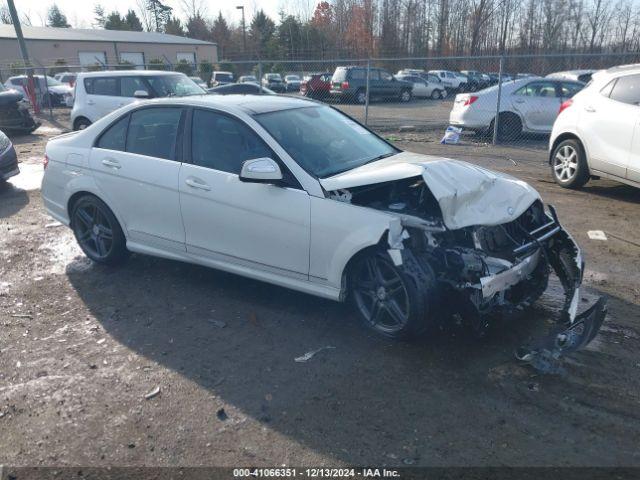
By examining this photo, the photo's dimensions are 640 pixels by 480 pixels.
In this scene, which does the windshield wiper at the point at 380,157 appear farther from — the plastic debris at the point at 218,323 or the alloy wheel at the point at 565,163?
the alloy wheel at the point at 565,163

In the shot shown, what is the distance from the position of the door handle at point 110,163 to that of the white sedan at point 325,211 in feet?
0.04

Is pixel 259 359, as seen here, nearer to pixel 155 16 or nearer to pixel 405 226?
pixel 405 226

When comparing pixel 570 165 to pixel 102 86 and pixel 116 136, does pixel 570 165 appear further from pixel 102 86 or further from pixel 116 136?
pixel 102 86

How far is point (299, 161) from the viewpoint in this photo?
13.5 ft

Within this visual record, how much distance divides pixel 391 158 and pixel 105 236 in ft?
9.76

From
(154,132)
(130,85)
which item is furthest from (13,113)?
(154,132)

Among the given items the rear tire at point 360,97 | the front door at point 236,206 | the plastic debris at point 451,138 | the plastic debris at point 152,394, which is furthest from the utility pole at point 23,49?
the plastic debris at point 152,394

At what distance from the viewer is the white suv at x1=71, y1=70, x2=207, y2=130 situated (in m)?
12.3

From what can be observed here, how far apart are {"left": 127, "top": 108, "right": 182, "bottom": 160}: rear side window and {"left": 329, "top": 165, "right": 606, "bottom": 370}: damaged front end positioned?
1.75m

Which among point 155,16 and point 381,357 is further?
point 155,16

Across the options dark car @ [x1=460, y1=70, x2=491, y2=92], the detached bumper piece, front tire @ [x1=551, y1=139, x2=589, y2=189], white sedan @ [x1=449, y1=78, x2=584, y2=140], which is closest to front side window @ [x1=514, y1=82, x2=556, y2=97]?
white sedan @ [x1=449, y1=78, x2=584, y2=140]

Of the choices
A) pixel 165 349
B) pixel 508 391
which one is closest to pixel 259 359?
pixel 165 349

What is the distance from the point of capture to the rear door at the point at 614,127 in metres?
6.87

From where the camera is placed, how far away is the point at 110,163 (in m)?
5.06
